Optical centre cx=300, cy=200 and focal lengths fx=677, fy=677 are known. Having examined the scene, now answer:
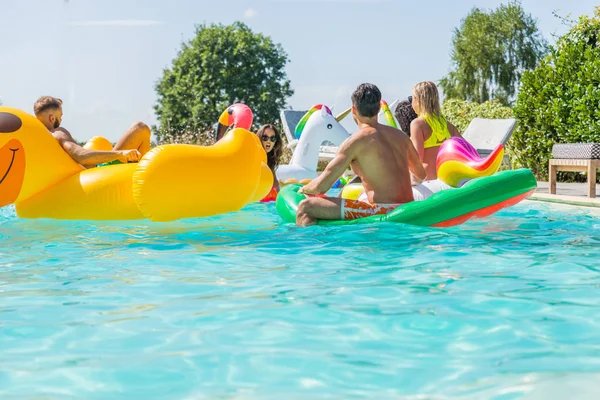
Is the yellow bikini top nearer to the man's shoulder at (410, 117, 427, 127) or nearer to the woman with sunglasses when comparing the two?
the man's shoulder at (410, 117, 427, 127)

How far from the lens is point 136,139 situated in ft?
24.4

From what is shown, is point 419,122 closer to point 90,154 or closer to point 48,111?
point 90,154

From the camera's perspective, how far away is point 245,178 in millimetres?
6801

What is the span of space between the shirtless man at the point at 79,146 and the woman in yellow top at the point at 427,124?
2.83 metres

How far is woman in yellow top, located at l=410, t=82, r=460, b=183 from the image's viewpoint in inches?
269

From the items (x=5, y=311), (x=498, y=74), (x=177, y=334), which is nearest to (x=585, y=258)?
(x=177, y=334)

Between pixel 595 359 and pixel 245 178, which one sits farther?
pixel 245 178

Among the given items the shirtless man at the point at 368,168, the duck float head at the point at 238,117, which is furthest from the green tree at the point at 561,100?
the shirtless man at the point at 368,168

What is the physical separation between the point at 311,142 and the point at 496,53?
111 feet

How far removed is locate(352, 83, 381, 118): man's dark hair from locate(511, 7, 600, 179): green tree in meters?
8.42

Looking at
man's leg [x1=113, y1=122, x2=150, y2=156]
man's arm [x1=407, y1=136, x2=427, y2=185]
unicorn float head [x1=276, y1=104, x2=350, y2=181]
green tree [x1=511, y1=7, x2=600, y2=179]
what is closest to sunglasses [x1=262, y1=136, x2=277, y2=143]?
unicorn float head [x1=276, y1=104, x2=350, y2=181]

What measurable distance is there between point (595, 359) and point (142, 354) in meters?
1.69

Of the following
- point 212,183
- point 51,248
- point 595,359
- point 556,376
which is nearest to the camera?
point 556,376

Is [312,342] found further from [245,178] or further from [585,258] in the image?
[245,178]
